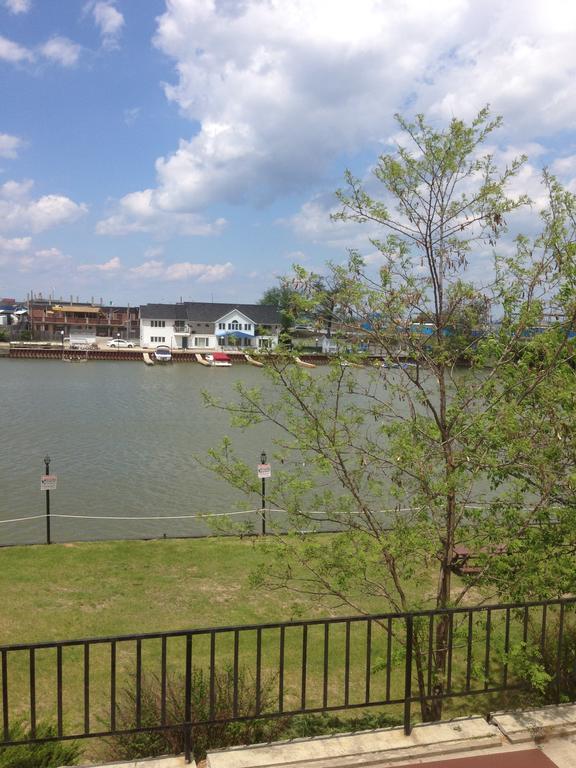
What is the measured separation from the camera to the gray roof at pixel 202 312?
89250mm

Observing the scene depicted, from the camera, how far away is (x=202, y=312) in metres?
91.0

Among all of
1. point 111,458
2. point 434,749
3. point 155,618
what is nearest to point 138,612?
point 155,618

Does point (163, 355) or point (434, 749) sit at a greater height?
point (163, 355)

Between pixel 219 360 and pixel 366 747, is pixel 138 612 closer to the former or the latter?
pixel 366 747

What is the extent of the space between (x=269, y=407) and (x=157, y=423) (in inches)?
1036

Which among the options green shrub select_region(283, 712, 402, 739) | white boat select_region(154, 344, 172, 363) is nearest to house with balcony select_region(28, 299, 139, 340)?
white boat select_region(154, 344, 172, 363)

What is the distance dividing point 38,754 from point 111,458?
63.1 ft

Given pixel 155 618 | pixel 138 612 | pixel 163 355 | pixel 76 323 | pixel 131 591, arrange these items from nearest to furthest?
1. pixel 155 618
2. pixel 138 612
3. pixel 131 591
4. pixel 163 355
5. pixel 76 323

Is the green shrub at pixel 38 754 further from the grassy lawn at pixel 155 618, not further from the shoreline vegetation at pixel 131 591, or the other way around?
the shoreline vegetation at pixel 131 591

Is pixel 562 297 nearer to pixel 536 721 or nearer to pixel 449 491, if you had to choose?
pixel 449 491

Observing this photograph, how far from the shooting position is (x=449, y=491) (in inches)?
193

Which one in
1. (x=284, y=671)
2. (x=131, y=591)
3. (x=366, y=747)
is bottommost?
(x=131, y=591)

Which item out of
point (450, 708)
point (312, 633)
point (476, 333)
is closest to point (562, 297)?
point (476, 333)

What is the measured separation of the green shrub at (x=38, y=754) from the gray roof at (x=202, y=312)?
84712 millimetres
